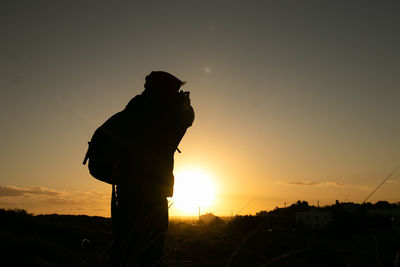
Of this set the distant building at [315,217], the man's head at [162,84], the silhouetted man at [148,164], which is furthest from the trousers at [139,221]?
the distant building at [315,217]

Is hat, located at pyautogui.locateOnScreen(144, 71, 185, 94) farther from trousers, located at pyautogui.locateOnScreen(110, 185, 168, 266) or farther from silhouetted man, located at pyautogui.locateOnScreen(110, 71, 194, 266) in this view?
trousers, located at pyautogui.locateOnScreen(110, 185, 168, 266)

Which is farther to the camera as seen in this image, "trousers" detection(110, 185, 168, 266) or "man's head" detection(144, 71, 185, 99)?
"man's head" detection(144, 71, 185, 99)

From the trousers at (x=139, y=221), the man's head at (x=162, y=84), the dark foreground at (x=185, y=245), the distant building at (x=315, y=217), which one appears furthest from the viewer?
the distant building at (x=315, y=217)

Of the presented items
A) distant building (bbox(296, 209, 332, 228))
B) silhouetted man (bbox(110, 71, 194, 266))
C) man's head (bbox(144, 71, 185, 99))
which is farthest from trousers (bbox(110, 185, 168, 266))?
distant building (bbox(296, 209, 332, 228))

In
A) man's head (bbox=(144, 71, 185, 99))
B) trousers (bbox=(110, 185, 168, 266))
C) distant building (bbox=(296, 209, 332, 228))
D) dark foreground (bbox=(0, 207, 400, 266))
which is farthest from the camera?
distant building (bbox=(296, 209, 332, 228))

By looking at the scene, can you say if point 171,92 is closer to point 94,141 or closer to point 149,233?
point 94,141

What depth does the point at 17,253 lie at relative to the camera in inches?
306

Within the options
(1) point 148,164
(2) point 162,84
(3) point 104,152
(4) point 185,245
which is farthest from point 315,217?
(3) point 104,152

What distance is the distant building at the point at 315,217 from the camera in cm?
7157

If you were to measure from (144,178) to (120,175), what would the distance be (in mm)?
188

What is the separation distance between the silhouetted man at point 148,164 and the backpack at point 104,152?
49mm

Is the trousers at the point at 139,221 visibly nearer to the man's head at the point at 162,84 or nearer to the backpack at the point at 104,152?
the backpack at the point at 104,152

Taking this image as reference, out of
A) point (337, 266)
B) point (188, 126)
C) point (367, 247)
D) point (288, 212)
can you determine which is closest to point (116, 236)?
point (188, 126)

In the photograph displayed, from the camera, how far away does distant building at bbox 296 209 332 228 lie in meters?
71.6
